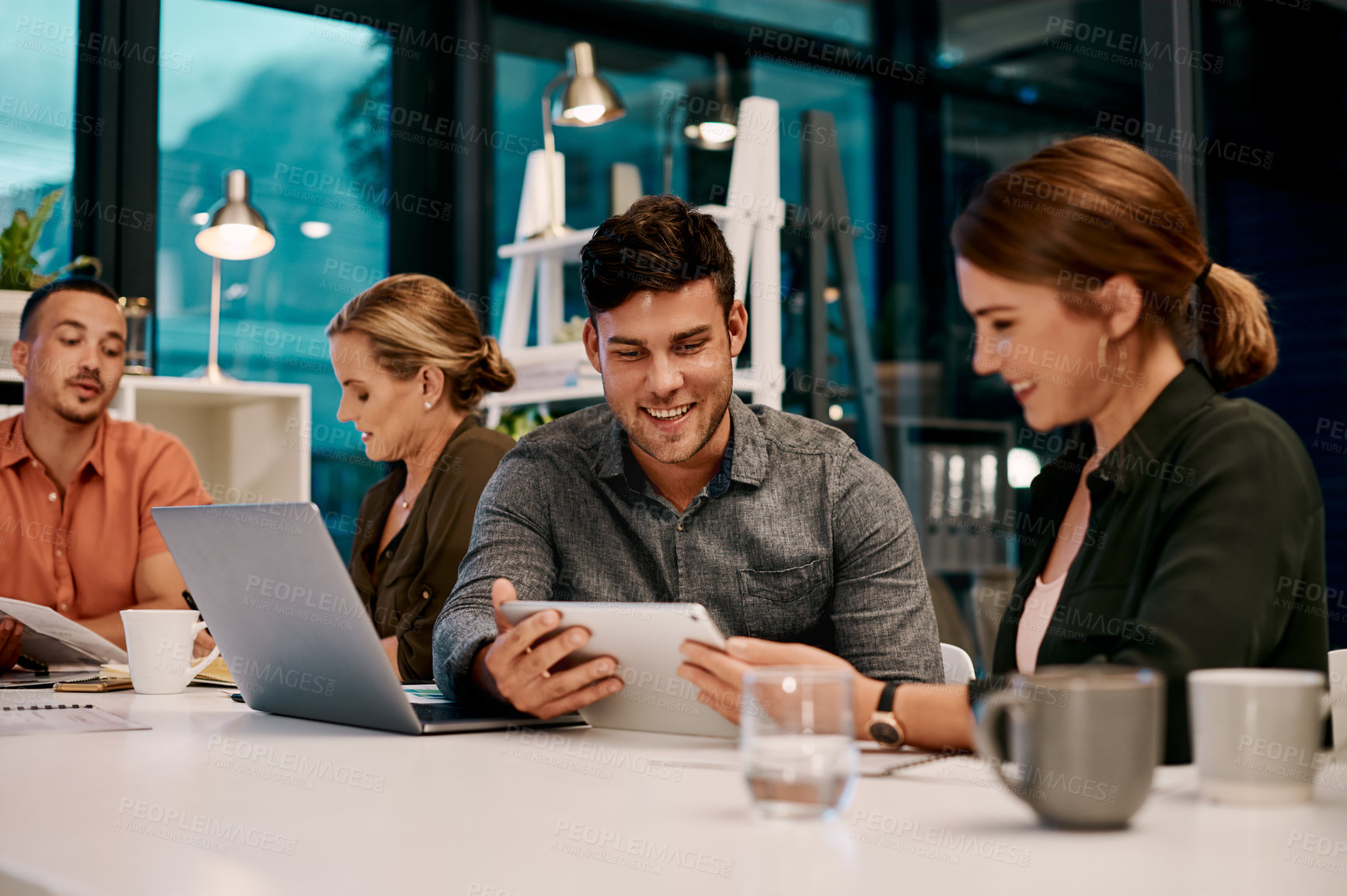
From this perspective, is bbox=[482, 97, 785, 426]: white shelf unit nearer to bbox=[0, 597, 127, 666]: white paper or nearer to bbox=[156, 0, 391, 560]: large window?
bbox=[156, 0, 391, 560]: large window

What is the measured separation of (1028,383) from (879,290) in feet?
10.3

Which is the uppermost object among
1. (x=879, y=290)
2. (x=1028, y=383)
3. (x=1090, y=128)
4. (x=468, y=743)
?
(x=1090, y=128)

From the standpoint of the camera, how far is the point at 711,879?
27.8 inches

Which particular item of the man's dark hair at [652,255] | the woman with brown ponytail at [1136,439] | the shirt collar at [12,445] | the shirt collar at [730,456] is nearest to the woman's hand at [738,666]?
the woman with brown ponytail at [1136,439]

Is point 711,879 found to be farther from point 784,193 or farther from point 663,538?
point 784,193

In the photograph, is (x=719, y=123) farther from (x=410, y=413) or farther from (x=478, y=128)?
(x=410, y=413)

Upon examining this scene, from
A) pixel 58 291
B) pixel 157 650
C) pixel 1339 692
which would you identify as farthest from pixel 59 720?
pixel 58 291

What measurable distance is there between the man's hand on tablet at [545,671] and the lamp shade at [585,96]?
239 cm

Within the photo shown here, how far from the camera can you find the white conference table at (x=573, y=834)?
71 centimetres

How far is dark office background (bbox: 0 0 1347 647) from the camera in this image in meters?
3.67

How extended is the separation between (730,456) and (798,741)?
0.92 m

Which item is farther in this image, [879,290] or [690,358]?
[879,290]

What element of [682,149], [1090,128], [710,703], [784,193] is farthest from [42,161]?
[710,703]

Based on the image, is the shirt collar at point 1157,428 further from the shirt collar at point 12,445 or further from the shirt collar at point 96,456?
the shirt collar at point 12,445
